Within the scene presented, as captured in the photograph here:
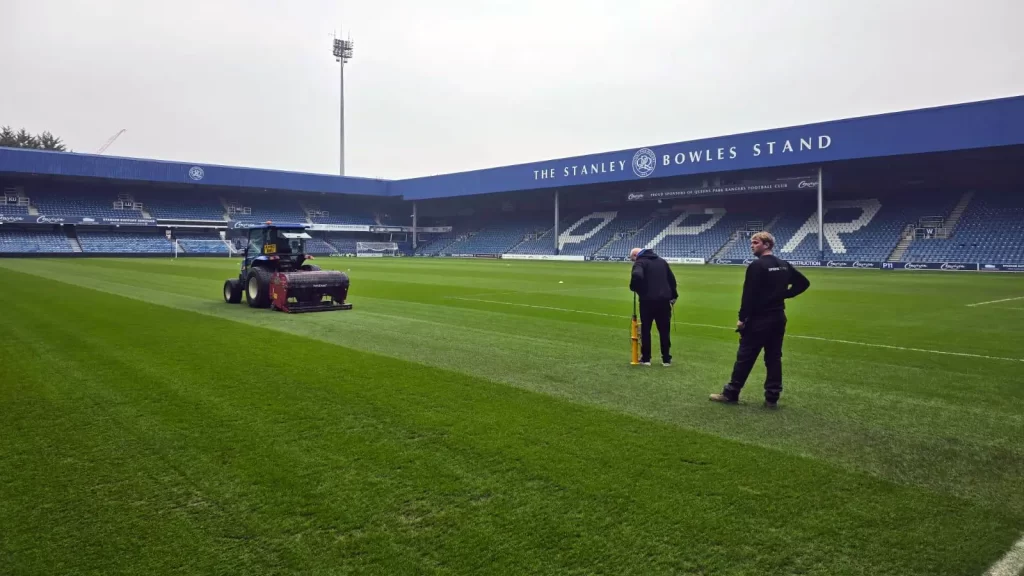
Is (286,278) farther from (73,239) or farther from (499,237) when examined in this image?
(73,239)

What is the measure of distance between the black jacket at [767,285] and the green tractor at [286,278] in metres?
10.5

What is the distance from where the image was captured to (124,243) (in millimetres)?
58281

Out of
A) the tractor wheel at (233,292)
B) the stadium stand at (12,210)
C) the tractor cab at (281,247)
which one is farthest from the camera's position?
the stadium stand at (12,210)

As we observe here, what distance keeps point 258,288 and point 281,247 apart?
45.1 inches

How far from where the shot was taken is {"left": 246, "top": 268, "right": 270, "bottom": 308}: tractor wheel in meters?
14.7

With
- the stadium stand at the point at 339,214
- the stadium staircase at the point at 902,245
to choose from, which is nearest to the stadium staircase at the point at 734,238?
the stadium staircase at the point at 902,245

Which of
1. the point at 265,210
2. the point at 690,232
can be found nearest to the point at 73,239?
the point at 265,210

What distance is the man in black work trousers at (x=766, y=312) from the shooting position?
628cm

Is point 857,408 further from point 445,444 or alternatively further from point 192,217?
point 192,217

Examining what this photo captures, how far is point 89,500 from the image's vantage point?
156 inches

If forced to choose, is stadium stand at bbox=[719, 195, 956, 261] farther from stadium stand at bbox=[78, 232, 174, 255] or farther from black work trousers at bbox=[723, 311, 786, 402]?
stadium stand at bbox=[78, 232, 174, 255]

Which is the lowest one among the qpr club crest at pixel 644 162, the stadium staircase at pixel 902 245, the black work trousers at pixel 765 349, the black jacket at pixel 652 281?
the black work trousers at pixel 765 349

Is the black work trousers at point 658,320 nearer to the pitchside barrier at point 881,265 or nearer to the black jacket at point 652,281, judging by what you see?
the black jacket at point 652,281

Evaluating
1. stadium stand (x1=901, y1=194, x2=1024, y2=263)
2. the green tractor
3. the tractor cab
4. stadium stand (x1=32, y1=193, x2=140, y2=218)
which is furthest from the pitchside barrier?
stadium stand (x1=32, y1=193, x2=140, y2=218)
